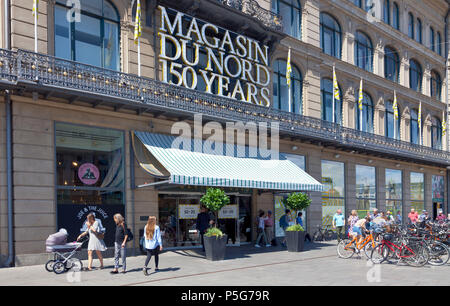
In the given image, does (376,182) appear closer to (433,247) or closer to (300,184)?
(300,184)

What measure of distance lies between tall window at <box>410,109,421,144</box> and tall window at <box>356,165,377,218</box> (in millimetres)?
7706

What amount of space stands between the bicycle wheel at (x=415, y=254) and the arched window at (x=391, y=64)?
2229 centimetres

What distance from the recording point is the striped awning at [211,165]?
16.4m

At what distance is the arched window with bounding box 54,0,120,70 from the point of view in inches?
648

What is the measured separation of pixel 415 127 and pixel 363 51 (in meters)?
9.34

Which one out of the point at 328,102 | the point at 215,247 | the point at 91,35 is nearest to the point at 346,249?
the point at 215,247

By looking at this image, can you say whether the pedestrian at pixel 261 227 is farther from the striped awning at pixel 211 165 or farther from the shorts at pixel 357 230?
the shorts at pixel 357 230

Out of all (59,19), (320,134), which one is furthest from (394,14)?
(59,19)

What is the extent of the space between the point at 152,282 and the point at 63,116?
23.5ft

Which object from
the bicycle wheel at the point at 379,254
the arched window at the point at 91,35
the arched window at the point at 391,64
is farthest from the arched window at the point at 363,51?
the bicycle wheel at the point at 379,254

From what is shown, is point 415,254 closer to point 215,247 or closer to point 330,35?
point 215,247

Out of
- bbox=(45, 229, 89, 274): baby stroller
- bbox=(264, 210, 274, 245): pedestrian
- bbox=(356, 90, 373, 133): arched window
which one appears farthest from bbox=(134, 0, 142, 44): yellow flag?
bbox=(356, 90, 373, 133): arched window

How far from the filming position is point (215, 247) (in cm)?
1570

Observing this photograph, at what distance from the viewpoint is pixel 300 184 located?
20172 mm
